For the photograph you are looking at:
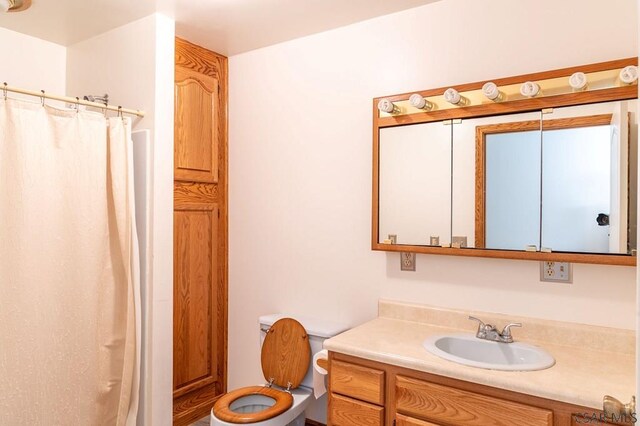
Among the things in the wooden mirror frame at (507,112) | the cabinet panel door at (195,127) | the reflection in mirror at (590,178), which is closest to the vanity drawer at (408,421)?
the wooden mirror frame at (507,112)

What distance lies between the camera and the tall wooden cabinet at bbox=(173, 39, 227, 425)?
2.76 metres

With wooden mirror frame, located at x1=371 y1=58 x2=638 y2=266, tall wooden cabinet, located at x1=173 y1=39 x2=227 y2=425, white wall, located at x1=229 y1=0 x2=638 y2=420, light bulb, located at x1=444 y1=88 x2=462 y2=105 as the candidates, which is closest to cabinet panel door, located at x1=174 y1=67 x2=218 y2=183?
tall wooden cabinet, located at x1=173 y1=39 x2=227 y2=425

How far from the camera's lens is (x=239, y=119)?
3.03 meters

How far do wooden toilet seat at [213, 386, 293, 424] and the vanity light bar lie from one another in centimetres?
155

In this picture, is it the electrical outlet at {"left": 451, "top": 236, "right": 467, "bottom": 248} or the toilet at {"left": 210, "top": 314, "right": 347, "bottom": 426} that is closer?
the electrical outlet at {"left": 451, "top": 236, "right": 467, "bottom": 248}

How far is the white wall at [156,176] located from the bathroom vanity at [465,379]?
104cm

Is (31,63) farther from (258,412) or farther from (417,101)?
(258,412)

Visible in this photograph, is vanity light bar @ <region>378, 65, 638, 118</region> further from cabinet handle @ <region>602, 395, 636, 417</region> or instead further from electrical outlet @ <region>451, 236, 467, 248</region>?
cabinet handle @ <region>602, 395, 636, 417</region>

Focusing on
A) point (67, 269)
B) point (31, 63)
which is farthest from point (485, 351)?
point (31, 63)

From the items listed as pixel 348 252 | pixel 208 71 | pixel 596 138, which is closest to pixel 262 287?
pixel 348 252

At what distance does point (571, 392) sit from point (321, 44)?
2126 mm

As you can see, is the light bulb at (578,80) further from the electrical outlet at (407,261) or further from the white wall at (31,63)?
the white wall at (31,63)

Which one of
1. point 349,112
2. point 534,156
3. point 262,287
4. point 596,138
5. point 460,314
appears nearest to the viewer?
point 596,138

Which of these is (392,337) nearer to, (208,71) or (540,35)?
(540,35)
